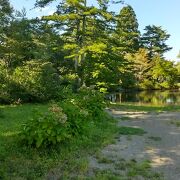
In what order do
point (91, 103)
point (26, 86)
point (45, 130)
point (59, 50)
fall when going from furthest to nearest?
point (59, 50), point (26, 86), point (91, 103), point (45, 130)

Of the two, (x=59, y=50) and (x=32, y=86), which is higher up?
(x=59, y=50)

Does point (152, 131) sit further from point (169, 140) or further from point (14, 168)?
point (14, 168)

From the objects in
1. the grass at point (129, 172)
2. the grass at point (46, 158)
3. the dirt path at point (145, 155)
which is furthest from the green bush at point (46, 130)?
the grass at point (129, 172)

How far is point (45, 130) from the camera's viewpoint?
644 cm

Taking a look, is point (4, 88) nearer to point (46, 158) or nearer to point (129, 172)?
point (46, 158)

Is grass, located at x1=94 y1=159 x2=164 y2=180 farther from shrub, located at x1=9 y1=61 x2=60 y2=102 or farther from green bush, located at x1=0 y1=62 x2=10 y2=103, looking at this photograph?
shrub, located at x1=9 y1=61 x2=60 y2=102

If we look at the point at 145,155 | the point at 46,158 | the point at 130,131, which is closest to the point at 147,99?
the point at 130,131

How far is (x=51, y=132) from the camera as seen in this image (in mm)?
6426

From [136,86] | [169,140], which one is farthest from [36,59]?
[136,86]

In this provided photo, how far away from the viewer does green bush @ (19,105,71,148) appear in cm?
638

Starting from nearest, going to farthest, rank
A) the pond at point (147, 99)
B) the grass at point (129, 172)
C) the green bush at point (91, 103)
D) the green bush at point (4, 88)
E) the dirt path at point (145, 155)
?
the grass at point (129, 172), the dirt path at point (145, 155), the green bush at point (91, 103), the green bush at point (4, 88), the pond at point (147, 99)

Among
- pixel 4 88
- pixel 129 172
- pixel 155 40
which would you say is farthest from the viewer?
pixel 155 40

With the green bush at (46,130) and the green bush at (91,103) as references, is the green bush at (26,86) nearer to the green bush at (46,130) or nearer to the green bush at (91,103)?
the green bush at (91,103)

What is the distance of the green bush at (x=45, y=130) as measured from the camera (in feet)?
20.9
